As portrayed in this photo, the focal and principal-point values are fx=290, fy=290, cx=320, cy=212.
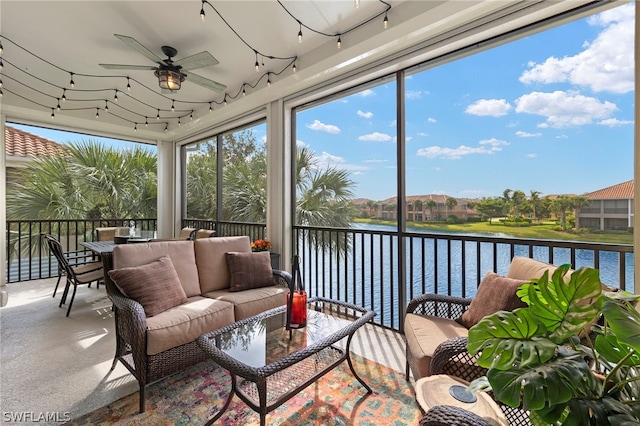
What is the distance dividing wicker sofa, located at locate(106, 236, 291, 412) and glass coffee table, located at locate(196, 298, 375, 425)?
359 millimetres

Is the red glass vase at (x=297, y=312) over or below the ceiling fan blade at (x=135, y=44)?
below

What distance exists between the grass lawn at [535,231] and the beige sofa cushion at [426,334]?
952 mm

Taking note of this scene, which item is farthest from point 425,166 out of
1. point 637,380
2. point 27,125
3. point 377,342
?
point 27,125

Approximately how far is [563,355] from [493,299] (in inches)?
43.2

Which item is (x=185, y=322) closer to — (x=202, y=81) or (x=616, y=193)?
(x=202, y=81)

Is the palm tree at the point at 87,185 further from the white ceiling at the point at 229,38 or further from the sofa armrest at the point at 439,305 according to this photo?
the sofa armrest at the point at 439,305

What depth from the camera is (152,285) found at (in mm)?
2111

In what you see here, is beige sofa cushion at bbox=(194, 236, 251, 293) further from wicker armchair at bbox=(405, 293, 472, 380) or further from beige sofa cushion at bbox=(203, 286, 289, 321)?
wicker armchair at bbox=(405, 293, 472, 380)

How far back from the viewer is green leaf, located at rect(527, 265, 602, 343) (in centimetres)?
75

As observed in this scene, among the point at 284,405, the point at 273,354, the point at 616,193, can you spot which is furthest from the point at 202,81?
the point at 616,193

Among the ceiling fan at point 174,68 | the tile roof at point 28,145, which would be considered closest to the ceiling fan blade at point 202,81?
the ceiling fan at point 174,68

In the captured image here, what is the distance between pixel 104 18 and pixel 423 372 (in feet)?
12.8

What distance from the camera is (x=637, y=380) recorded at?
0.68 meters

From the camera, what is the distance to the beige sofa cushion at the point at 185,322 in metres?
1.82
